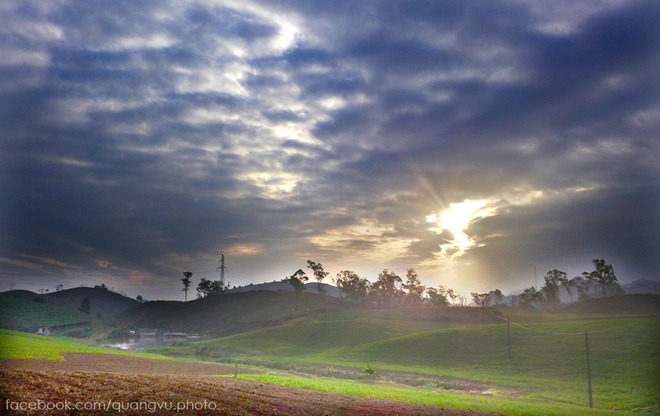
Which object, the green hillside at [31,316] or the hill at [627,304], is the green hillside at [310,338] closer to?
the green hillside at [31,316]

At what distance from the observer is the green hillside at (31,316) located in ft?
427

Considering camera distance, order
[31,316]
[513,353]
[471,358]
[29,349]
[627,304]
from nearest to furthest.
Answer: [29,349] < [513,353] < [471,358] < [31,316] < [627,304]

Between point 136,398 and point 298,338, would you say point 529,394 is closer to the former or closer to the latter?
point 136,398

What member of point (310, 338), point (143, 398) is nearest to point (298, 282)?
point (310, 338)

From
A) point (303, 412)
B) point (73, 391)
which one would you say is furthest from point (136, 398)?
point (303, 412)

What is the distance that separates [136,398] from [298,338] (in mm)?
96166

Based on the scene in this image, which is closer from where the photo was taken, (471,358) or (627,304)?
(471,358)

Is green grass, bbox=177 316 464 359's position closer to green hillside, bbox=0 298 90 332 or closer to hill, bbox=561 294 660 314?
green hillside, bbox=0 298 90 332

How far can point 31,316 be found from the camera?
141 m

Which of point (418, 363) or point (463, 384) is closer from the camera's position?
point (463, 384)

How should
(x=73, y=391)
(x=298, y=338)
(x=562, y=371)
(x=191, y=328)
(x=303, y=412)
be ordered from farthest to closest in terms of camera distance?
(x=191, y=328) → (x=298, y=338) → (x=562, y=371) → (x=303, y=412) → (x=73, y=391)

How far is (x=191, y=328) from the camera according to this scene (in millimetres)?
184500

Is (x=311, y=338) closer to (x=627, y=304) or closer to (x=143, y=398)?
(x=143, y=398)

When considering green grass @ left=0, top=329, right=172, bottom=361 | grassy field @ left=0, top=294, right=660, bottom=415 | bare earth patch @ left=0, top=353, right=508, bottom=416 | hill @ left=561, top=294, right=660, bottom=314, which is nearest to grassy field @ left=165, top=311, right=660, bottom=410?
grassy field @ left=0, top=294, right=660, bottom=415
